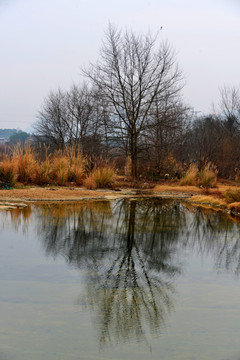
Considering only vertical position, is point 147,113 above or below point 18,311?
above

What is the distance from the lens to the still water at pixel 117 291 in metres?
2.72

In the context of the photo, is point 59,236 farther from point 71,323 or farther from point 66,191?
point 66,191

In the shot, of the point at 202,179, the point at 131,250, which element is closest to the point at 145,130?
the point at 202,179

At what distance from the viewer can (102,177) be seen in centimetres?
1417

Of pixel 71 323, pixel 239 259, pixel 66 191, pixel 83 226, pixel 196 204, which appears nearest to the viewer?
pixel 71 323

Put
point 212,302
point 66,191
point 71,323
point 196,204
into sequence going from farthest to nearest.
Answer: point 66,191, point 196,204, point 212,302, point 71,323

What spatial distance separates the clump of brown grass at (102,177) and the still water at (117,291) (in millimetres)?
6837

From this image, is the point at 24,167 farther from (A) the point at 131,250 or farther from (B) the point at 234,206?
(A) the point at 131,250

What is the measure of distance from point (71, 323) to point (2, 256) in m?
2.09

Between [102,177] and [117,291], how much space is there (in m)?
10.5

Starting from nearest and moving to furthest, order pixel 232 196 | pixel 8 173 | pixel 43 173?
pixel 232 196
pixel 8 173
pixel 43 173

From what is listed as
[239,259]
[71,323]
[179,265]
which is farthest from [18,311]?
[239,259]

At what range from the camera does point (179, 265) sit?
4.80 metres

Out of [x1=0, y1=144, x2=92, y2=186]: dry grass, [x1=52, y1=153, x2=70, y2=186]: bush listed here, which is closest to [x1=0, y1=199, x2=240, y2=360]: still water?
[x1=0, y1=144, x2=92, y2=186]: dry grass
